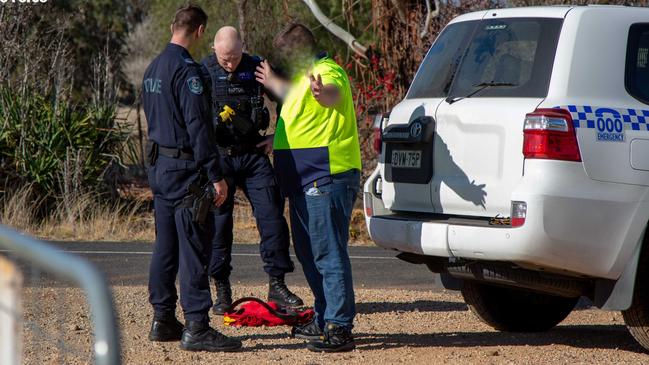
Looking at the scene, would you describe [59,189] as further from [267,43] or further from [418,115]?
[418,115]

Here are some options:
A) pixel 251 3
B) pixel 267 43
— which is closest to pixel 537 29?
pixel 267 43

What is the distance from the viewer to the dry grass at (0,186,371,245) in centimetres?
1451

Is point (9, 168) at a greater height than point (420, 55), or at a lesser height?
lesser

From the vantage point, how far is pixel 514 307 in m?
7.68

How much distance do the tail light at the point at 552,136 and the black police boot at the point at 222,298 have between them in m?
2.75

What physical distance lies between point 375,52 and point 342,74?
10322 millimetres

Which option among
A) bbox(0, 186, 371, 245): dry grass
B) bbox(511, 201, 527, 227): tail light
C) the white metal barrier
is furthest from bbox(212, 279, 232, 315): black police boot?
bbox(0, 186, 371, 245): dry grass

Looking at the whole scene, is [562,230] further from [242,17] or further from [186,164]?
[242,17]

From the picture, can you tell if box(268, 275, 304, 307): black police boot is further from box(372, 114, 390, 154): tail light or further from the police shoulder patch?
the police shoulder patch

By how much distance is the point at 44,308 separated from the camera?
4.94 metres

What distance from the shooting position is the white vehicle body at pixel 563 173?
6039 mm

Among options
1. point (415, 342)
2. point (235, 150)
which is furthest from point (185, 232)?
point (415, 342)

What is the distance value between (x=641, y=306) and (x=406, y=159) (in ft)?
4.98

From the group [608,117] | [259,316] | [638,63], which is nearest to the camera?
[608,117]
